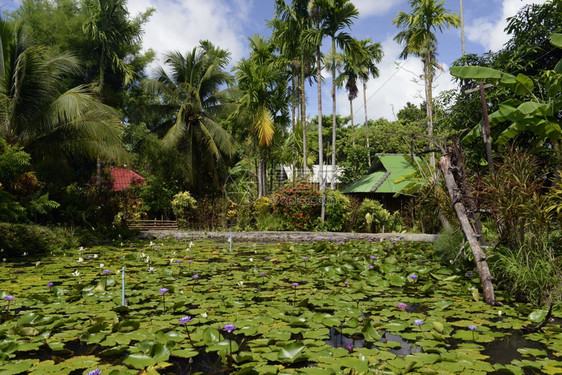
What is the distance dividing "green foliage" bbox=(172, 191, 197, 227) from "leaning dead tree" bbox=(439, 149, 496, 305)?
12319 mm

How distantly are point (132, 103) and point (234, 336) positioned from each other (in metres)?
22.5

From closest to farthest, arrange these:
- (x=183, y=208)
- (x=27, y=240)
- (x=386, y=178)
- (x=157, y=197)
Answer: (x=27, y=240) → (x=183, y=208) → (x=157, y=197) → (x=386, y=178)

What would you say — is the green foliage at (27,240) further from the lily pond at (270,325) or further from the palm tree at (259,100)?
the palm tree at (259,100)

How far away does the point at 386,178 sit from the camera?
17672 mm

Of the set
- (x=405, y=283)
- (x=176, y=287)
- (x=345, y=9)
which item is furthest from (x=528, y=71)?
(x=176, y=287)

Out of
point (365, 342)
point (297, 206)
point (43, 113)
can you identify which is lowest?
point (365, 342)

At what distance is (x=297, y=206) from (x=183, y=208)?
17.1ft

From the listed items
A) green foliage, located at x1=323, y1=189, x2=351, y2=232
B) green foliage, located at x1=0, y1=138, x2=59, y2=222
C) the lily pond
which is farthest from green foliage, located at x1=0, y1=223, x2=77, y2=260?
green foliage, located at x1=323, y1=189, x2=351, y2=232

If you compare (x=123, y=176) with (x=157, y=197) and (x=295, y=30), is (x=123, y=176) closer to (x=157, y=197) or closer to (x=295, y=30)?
(x=157, y=197)

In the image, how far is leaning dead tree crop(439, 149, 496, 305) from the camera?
4305mm

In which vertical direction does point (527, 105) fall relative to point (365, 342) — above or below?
above

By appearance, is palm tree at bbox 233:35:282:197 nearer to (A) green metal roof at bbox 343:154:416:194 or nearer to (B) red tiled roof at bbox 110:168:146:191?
(A) green metal roof at bbox 343:154:416:194

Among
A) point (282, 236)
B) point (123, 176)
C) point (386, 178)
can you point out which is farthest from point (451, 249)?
point (123, 176)

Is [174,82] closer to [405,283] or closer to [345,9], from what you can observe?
[345,9]
